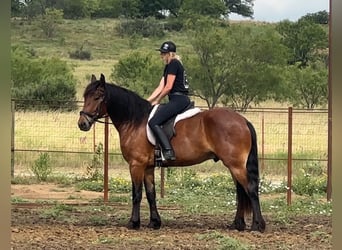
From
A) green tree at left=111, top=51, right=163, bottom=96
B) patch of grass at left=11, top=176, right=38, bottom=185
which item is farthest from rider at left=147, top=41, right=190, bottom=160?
green tree at left=111, top=51, right=163, bottom=96

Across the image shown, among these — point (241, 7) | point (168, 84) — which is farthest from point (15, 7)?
point (241, 7)

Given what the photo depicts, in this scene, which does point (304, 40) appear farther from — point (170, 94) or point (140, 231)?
point (140, 231)

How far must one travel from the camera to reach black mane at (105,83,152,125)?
670 cm

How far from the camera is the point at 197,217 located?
24.9ft

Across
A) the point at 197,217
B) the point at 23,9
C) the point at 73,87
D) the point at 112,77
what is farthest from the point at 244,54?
the point at 197,217

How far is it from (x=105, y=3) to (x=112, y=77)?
1479 cm

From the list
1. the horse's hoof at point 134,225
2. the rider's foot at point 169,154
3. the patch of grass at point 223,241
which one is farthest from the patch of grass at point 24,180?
the patch of grass at point 223,241

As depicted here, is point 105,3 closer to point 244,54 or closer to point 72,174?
point 244,54

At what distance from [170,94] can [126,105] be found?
446 mm

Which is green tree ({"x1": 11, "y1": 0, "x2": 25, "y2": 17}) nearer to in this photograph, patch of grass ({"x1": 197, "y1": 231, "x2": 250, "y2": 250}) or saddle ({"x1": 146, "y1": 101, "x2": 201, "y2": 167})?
saddle ({"x1": 146, "y1": 101, "x2": 201, "y2": 167})

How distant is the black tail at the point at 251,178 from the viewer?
6.64 m

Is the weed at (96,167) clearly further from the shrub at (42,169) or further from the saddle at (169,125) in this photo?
the saddle at (169,125)

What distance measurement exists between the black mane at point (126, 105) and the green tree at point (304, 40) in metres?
23.8

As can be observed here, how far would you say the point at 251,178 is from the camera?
664 cm
